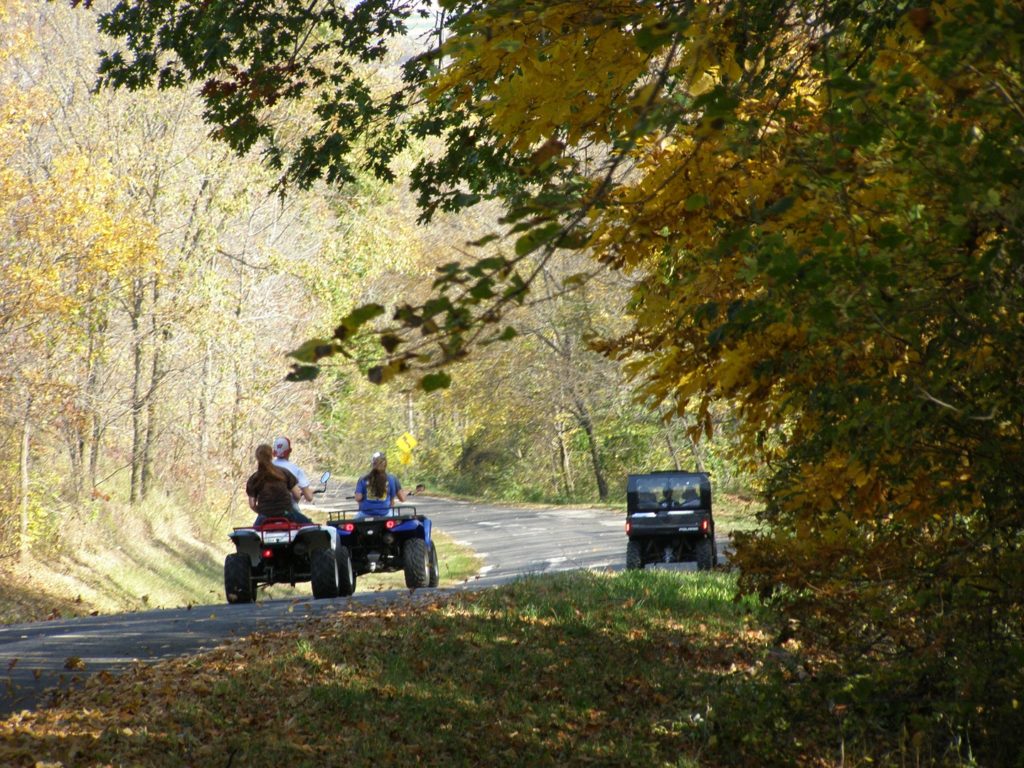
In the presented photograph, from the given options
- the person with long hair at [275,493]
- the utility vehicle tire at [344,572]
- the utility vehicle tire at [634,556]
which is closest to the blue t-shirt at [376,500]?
the utility vehicle tire at [344,572]

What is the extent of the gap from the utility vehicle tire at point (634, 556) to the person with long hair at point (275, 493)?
7083mm

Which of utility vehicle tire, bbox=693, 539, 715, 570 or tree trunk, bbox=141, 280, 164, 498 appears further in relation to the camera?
tree trunk, bbox=141, 280, 164, 498

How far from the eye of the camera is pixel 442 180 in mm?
11891

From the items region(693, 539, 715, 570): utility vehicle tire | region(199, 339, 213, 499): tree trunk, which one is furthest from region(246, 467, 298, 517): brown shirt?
region(199, 339, 213, 499): tree trunk

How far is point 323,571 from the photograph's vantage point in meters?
14.0

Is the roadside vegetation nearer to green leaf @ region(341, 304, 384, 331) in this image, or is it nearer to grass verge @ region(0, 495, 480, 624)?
green leaf @ region(341, 304, 384, 331)

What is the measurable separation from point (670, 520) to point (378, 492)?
544 cm

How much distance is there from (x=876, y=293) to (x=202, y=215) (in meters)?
24.0

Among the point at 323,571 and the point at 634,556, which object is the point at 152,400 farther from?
the point at 323,571

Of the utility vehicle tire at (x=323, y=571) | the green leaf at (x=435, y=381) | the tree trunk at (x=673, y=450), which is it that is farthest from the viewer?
the tree trunk at (x=673, y=450)

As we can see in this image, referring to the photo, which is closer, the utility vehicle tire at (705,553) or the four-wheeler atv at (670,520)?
the four-wheeler atv at (670,520)

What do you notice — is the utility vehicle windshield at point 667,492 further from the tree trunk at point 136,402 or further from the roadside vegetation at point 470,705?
the tree trunk at point 136,402

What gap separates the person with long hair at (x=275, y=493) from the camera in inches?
535

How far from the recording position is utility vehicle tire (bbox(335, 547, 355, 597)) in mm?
14695
